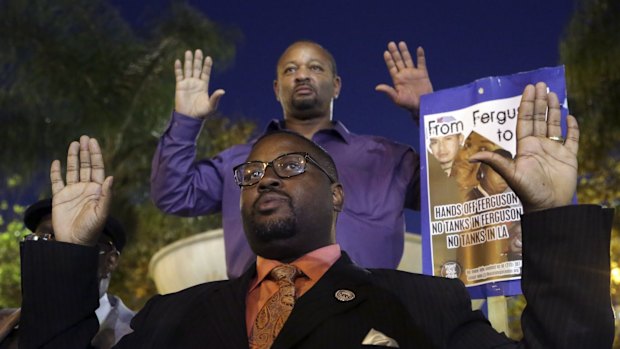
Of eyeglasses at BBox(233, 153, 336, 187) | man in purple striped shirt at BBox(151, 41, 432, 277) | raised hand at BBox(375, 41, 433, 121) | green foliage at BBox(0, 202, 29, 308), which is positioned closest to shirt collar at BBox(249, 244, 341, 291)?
eyeglasses at BBox(233, 153, 336, 187)

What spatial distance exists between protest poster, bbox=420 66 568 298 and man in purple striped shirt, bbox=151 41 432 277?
357 mm

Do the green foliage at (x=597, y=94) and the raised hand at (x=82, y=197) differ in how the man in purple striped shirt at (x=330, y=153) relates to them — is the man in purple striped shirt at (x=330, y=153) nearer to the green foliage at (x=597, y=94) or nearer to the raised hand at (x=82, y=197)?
the raised hand at (x=82, y=197)

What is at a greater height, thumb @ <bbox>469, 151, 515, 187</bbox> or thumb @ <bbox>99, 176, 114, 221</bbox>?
thumb @ <bbox>469, 151, 515, 187</bbox>

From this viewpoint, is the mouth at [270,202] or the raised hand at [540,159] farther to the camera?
the mouth at [270,202]

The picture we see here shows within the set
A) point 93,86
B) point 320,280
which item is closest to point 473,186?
point 320,280

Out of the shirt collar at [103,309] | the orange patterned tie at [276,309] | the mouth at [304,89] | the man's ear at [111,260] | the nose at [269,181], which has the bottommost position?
the shirt collar at [103,309]

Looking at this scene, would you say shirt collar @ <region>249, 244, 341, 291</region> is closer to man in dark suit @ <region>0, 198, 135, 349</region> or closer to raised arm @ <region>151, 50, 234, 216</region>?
man in dark suit @ <region>0, 198, 135, 349</region>

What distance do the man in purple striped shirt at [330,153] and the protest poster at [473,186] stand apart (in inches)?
14.0

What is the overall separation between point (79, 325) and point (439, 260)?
1.70m

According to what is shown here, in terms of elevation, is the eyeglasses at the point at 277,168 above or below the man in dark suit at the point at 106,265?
above

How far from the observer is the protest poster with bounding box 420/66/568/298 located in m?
4.38

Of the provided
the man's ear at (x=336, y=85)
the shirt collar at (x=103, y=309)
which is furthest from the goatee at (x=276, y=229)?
the man's ear at (x=336, y=85)

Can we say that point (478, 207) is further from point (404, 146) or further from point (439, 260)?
point (404, 146)

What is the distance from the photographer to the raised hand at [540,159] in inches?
124
